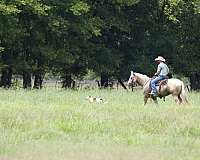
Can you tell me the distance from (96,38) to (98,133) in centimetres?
3518

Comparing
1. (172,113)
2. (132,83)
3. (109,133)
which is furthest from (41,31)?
(109,133)

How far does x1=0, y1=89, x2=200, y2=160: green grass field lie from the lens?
11.9m

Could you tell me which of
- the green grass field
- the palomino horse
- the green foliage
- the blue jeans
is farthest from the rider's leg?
the green foliage

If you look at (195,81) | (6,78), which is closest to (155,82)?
(6,78)

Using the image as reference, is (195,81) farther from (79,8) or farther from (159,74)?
(159,74)

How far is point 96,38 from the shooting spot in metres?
50.4

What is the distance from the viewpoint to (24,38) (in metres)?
45.8

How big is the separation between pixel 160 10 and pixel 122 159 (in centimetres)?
4224

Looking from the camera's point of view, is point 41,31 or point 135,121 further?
point 41,31

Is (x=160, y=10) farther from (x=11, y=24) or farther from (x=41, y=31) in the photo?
(x=11, y=24)

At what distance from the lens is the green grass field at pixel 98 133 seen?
11906mm

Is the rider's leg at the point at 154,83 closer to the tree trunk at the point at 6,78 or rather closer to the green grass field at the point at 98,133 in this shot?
the green grass field at the point at 98,133

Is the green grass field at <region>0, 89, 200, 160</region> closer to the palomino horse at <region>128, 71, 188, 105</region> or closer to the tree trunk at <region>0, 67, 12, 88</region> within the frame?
the palomino horse at <region>128, 71, 188, 105</region>

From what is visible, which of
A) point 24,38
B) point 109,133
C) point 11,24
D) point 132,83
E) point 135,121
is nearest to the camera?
point 109,133
